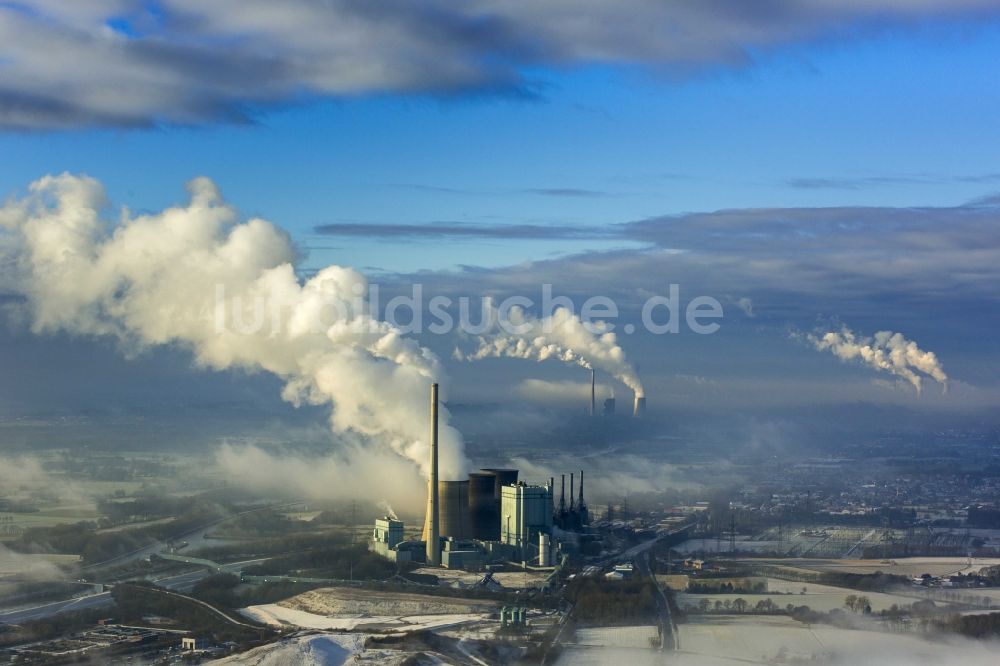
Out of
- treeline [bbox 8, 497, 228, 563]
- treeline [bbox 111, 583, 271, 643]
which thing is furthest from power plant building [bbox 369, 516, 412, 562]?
treeline [bbox 8, 497, 228, 563]

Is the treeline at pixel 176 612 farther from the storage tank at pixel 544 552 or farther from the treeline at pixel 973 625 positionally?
the treeline at pixel 973 625

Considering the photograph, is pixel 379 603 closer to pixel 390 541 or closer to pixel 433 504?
pixel 433 504

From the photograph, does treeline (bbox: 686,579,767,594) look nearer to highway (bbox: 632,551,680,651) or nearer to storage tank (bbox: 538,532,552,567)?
highway (bbox: 632,551,680,651)

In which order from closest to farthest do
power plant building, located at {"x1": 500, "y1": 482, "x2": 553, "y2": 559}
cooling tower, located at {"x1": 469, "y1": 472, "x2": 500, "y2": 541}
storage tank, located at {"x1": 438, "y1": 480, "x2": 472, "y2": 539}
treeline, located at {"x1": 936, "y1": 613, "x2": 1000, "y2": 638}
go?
treeline, located at {"x1": 936, "y1": 613, "x2": 1000, "y2": 638} < storage tank, located at {"x1": 438, "y1": 480, "x2": 472, "y2": 539} < power plant building, located at {"x1": 500, "y1": 482, "x2": 553, "y2": 559} < cooling tower, located at {"x1": 469, "y1": 472, "x2": 500, "y2": 541}

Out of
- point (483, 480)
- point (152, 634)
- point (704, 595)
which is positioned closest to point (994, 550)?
point (704, 595)

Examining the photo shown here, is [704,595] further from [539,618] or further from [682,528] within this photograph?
[682,528]

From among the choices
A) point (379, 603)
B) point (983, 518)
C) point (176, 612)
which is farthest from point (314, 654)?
point (983, 518)
